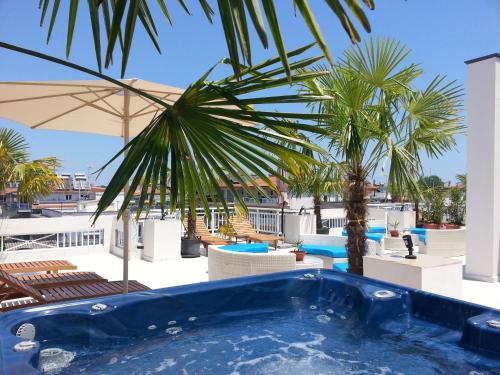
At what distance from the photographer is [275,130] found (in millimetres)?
2742

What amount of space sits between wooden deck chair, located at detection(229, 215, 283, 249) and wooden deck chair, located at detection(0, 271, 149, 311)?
18.7 ft

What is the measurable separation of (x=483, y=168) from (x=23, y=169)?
10491 mm

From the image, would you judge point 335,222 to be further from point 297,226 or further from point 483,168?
point 483,168

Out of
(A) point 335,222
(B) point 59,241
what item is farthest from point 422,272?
(A) point 335,222

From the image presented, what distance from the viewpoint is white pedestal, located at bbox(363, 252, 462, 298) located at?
515 cm

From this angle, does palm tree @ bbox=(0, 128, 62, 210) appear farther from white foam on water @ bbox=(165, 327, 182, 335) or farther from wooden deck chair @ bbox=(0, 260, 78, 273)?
white foam on water @ bbox=(165, 327, 182, 335)

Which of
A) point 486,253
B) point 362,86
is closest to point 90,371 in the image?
point 362,86

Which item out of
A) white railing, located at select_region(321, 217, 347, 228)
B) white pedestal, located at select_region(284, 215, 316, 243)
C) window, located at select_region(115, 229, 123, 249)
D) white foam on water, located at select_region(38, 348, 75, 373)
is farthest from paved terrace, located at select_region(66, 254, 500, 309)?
white railing, located at select_region(321, 217, 347, 228)

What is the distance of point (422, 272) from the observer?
5.08 metres

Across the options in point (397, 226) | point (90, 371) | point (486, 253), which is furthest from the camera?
point (397, 226)

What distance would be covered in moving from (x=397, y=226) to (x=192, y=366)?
38.3 feet

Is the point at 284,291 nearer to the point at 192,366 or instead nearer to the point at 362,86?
the point at 192,366

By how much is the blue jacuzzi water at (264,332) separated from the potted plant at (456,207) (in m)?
9.98

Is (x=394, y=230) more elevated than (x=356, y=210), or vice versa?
(x=356, y=210)
